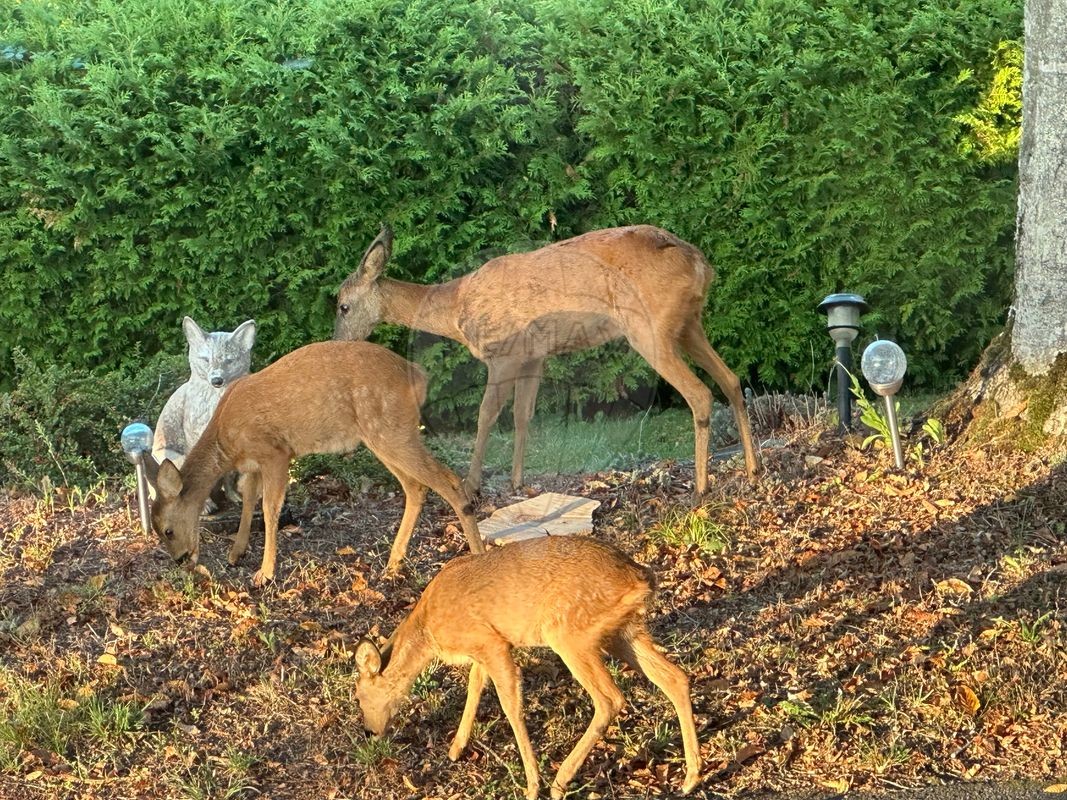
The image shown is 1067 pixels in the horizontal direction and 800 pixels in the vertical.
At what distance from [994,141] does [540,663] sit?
6391 millimetres

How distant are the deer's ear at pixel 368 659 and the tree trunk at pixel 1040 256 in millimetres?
4065

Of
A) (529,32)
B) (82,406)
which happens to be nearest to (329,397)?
(82,406)

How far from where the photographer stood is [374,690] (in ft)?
18.0

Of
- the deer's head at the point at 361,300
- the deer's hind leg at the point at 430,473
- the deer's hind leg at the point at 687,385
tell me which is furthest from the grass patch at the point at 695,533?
the deer's head at the point at 361,300

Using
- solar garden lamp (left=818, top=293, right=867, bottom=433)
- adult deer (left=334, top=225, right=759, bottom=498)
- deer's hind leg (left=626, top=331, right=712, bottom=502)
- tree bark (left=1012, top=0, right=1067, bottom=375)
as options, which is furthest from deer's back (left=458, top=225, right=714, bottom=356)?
tree bark (left=1012, top=0, right=1067, bottom=375)

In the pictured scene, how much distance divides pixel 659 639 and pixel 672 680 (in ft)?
3.50

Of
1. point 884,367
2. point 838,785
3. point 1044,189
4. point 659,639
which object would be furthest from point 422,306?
point 838,785

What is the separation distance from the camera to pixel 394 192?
10.6 meters

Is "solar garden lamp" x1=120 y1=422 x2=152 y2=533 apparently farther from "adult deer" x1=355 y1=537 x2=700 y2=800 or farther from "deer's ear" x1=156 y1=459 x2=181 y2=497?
"adult deer" x1=355 y1=537 x2=700 y2=800

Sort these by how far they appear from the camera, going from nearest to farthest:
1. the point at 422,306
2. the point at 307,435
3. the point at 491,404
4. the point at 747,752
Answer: the point at 747,752 → the point at 307,435 → the point at 491,404 → the point at 422,306

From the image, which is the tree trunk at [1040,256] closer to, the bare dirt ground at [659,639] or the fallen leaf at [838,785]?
the bare dirt ground at [659,639]

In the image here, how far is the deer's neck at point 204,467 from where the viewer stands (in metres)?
7.14

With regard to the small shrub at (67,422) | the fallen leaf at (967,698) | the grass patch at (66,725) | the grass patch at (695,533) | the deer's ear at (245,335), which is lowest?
the small shrub at (67,422)

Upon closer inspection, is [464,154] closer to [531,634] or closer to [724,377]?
[724,377]
